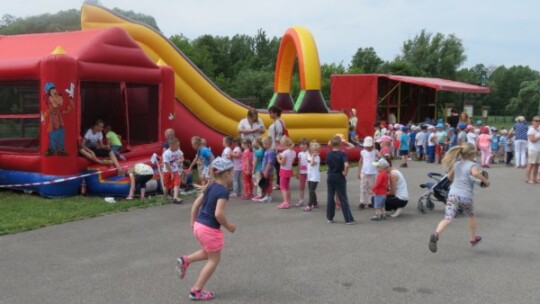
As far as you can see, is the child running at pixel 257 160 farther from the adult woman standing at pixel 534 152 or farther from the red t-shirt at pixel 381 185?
the adult woman standing at pixel 534 152

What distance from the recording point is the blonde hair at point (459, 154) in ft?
21.8

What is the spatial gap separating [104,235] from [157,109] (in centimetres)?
532

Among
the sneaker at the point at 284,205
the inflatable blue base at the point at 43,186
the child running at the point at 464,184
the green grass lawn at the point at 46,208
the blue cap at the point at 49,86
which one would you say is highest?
the blue cap at the point at 49,86

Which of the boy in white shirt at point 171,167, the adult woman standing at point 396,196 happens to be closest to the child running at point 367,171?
the adult woman standing at point 396,196

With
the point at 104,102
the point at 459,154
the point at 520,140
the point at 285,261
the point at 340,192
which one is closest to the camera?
the point at 285,261

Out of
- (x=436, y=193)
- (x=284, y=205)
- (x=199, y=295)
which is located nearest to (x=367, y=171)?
(x=436, y=193)

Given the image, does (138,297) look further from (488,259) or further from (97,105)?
(97,105)

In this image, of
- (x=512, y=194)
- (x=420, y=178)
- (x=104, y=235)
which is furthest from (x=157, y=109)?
(x=512, y=194)

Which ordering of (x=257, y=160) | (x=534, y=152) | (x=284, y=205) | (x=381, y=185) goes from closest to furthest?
(x=381, y=185) → (x=284, y=205) → (x=257, y=160) → (x=534, y=152)

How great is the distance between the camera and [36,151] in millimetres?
10250

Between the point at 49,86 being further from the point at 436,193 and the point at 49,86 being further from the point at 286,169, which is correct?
the point at 436,193

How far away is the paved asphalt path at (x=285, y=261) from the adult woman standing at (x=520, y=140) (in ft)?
21.4

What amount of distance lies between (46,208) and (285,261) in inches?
183

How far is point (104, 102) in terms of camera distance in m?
13.4
